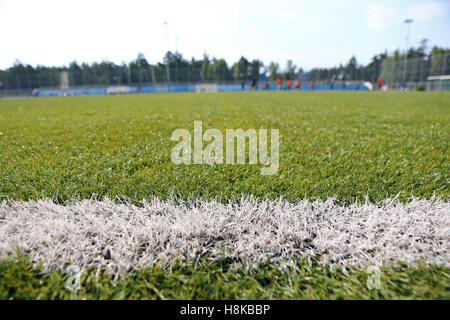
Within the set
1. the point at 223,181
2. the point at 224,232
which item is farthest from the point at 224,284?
the point at 223,181

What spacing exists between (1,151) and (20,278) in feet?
8.18

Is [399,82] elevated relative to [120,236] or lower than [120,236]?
elevated

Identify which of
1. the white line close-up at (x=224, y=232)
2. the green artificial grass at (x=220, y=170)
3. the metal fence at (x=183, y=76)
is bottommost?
the white line close-up at (x=224, y=232)

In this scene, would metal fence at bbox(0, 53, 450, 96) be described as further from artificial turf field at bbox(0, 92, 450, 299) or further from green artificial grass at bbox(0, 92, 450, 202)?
green artificial grass at bbox(0, 92, 450, 202)

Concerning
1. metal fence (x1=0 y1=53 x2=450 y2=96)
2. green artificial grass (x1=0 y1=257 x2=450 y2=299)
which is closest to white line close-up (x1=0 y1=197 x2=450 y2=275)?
green artificial grass (x1=0 y1=257 x2=450 y2=299)

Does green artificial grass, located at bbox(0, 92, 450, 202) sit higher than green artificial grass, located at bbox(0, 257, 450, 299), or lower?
higher

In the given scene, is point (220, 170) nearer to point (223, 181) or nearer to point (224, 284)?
point (223, 181)

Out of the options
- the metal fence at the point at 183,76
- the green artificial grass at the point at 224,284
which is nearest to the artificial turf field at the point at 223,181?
the green artificial grass at the point at 224,284

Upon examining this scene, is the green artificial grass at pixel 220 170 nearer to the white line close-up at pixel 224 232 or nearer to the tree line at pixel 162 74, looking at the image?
the white line close-up at pixel 224 232

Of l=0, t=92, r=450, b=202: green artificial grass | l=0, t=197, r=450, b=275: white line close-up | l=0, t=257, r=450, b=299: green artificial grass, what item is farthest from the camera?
l=0, t=92, r=450, b=202: green artificial grass

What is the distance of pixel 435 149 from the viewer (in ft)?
8.63
